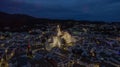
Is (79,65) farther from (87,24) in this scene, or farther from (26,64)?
(87,24)

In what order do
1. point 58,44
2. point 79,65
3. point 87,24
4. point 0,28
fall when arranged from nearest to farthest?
point 79,65
point 58,44
point 0,28
point 87,24

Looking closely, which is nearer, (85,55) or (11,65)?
(11,65)

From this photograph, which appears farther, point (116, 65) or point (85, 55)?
point (85, 55)

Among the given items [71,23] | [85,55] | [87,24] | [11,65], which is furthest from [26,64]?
[87,24]

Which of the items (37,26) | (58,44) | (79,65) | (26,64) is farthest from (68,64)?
(37,26)

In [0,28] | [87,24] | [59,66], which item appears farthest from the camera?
[87,24]

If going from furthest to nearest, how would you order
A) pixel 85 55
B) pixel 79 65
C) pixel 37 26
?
pixel 37 26, pixel 85 55, pixel 79 65

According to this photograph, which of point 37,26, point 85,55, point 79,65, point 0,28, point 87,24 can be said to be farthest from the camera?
point 87,24

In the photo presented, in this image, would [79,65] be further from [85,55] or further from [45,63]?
[85,55]
